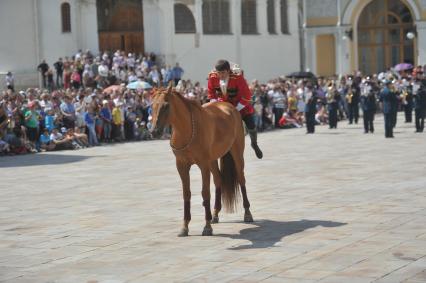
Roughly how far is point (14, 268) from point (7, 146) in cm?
1680

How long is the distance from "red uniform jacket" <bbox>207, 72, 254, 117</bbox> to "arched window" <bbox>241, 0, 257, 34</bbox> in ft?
116

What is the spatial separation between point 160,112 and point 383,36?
41152 millimetres

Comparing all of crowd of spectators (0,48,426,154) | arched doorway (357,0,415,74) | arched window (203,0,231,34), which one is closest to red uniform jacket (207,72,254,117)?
crowd of spectators (0,48,426,154)

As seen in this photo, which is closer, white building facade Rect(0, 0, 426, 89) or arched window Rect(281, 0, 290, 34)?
white building facade Rect(0, 0, 426, 89)

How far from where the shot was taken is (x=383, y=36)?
50938 millimetres

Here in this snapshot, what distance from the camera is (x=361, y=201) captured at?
45.5 feet

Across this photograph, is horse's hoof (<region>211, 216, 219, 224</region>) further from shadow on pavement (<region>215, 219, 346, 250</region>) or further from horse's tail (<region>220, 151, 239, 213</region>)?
shadow on pavement (<region>215, 219, 346, 250</region>)

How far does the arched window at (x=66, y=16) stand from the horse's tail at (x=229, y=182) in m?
29.9

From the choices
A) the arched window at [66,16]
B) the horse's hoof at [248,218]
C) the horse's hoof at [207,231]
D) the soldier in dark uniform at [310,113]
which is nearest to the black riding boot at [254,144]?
the horse's hoof at [248,218]

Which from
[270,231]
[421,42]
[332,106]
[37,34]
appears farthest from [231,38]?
[270,231]

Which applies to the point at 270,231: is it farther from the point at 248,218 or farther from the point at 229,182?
the point at 229,182

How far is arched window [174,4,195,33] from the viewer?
45.0 metres

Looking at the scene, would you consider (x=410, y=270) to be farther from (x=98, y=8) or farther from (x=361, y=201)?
(x=98, y=8)

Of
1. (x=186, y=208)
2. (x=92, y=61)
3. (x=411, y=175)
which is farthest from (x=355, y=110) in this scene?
(x=186, y=208)
